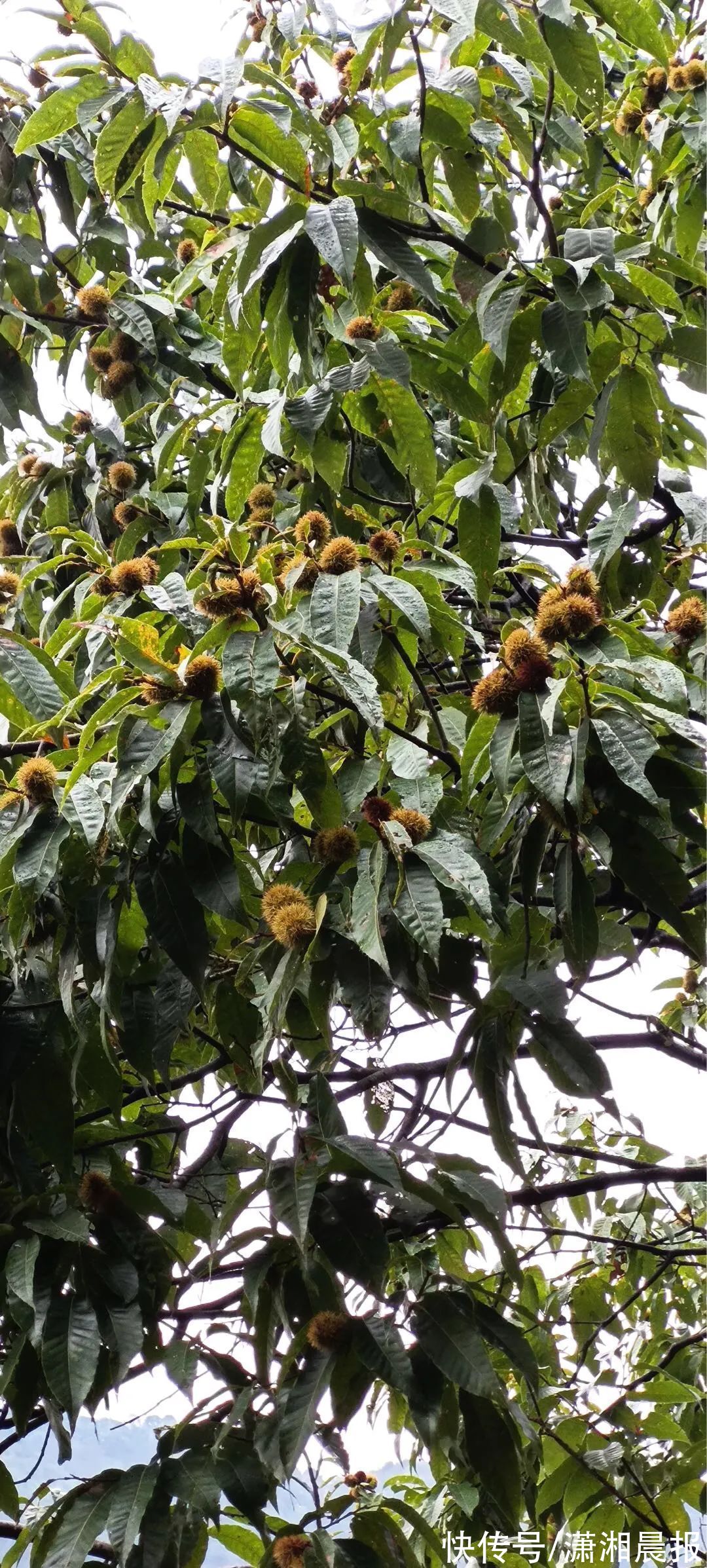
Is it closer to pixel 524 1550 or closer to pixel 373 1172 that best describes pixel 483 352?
pixel 373 1172

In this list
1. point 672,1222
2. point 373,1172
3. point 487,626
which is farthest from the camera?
point 672,1222

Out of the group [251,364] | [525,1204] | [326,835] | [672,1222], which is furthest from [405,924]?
[672,1222]

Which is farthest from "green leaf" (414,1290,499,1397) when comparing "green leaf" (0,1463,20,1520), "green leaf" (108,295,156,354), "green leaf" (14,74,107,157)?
"green leaf" (108,295,156,354)

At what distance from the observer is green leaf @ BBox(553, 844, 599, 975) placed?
1.16m

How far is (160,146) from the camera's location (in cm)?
135

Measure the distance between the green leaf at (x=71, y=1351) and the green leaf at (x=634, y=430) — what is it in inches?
41.4

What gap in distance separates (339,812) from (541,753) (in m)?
0.23

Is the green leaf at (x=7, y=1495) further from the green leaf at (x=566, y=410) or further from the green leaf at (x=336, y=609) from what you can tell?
the green leaf at (x=566, y=410)

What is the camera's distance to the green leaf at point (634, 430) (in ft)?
4.61

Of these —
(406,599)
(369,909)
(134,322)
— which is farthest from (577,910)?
(134,322)

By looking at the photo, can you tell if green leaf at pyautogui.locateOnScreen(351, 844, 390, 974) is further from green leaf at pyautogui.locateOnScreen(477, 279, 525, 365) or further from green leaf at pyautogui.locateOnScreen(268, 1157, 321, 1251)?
green leaf at pyautogui.locateOnScreen(477, 279, 525, 365)

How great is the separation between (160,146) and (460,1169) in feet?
3.69

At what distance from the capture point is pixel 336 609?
116 cm

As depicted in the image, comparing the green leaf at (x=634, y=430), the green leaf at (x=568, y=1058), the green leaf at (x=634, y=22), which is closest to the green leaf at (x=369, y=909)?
the green leaf at (x=568, y=1058)
